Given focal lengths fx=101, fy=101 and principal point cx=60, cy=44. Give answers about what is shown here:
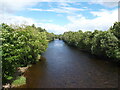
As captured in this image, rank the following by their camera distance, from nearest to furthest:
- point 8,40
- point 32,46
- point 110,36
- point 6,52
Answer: point 6,52 → point 8,40 → point 32,46 → point 110,36

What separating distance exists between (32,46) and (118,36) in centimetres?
2057

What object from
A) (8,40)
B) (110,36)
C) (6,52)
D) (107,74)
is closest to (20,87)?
(6,52)

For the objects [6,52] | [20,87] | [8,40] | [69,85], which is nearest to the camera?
[6,52]

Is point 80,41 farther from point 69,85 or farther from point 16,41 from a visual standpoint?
point 16,41

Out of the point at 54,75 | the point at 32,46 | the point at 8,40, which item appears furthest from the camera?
the point at 32,46

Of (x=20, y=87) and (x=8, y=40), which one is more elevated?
(x=8, y=40)

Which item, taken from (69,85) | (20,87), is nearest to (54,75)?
(69,85)

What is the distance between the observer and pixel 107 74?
18453mm

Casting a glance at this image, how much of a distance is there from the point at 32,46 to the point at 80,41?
28.7 metres

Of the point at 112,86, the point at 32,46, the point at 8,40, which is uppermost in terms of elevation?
the point at 8,40

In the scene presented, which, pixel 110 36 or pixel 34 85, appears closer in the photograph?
pixel 34 85

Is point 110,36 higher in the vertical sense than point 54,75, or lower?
higher

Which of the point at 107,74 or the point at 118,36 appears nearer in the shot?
the point at 107,74

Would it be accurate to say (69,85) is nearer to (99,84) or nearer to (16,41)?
(99,84)
